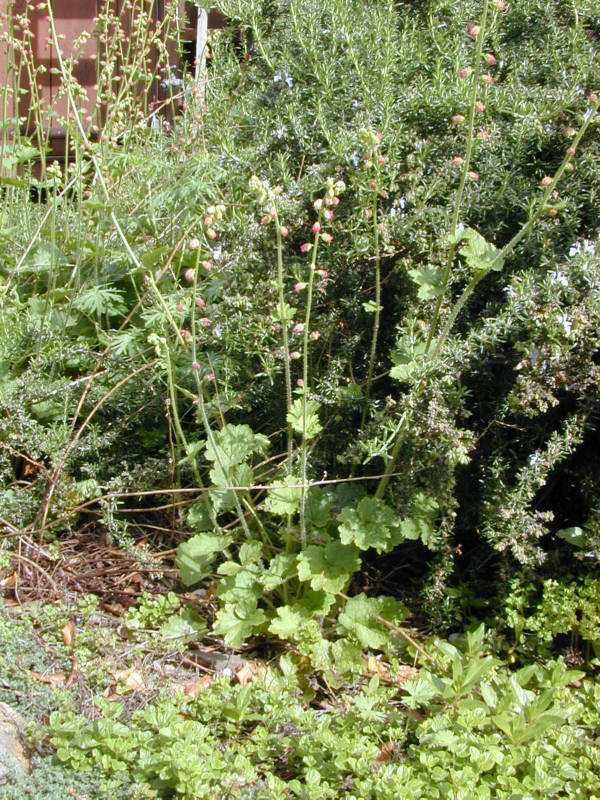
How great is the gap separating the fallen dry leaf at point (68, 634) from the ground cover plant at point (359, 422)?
15cm

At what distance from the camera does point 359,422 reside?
3033mm

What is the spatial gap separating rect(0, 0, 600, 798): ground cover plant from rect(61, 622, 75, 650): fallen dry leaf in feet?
0.49

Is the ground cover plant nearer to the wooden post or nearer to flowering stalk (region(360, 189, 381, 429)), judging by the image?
flowering stalk (region(360, 189, 381, 429))

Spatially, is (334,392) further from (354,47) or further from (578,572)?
(354,47)

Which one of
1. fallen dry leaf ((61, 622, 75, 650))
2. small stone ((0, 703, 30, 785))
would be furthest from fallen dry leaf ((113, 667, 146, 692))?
small stone ((0, 703, 30, 785))

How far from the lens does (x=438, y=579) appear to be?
8.96 feet

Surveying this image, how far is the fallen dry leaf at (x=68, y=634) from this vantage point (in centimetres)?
276

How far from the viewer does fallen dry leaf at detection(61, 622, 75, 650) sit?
2761 mm

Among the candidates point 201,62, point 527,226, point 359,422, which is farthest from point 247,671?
point 201,62

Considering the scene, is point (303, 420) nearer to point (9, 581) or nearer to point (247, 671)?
point (247, 671)

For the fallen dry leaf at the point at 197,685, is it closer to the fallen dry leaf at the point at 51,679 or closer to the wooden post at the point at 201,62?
the fallen dry leaf at the point at 51,679

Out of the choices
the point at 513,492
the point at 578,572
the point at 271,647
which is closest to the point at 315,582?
the point at 271,647

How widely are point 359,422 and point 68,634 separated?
119 centimetres

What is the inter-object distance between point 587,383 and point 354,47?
1534 millimetres
